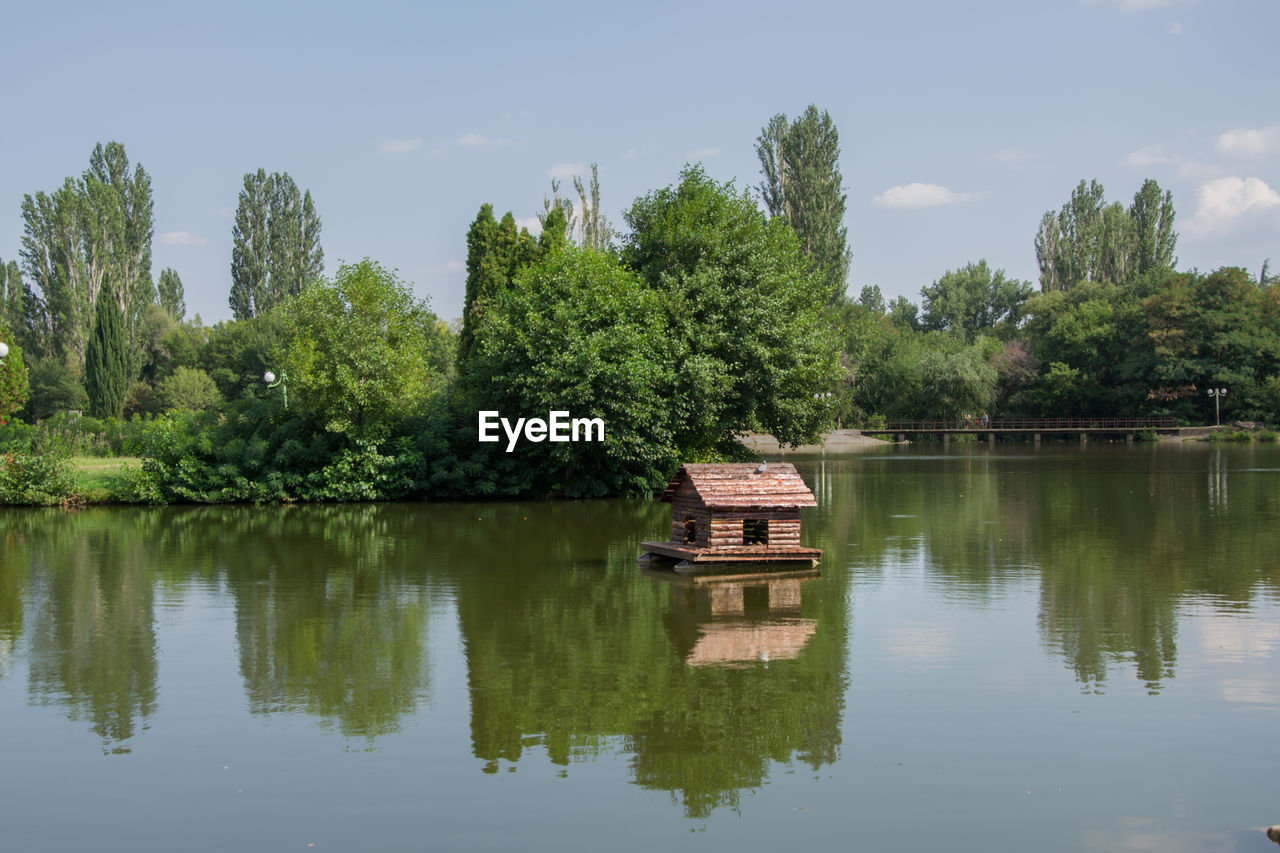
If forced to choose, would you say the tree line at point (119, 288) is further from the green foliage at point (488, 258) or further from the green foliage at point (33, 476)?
the green foliage at point (33, 476)

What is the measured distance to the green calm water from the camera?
9.19 metres

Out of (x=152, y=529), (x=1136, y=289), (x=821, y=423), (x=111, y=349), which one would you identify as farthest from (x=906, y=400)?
(x=152, y=529)

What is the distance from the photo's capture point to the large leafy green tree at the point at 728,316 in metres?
38.5

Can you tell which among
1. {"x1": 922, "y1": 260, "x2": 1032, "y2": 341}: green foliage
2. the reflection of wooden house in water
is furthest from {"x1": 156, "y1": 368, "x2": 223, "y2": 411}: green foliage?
{"x1": 922, "y1": 260, "x2": 1032, "y2": 341}: green foliage

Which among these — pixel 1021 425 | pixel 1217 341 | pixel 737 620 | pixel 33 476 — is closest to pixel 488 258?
pixel 33 476

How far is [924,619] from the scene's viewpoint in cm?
1712

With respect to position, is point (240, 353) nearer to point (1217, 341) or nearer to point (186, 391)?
point (186, 391)

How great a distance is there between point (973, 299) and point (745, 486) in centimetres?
13897

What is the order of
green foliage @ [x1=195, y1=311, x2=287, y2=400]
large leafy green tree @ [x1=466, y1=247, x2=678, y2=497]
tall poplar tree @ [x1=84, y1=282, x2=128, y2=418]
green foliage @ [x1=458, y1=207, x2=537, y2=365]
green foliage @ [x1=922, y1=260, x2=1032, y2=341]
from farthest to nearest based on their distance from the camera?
green foliage @ [x1=922, y1=260, x2=1032, y2=341], green foliage @ [x1=195, y1=311, x2=287, y2=400], tall poplar tree @ [x1=84, y1=282, x2=128, y2=418], green foliage @ [x1=458, y1=207, x2=537, y2=365], large leafy green tree @ [x1=466, y1=247, x2=678, y2=497]

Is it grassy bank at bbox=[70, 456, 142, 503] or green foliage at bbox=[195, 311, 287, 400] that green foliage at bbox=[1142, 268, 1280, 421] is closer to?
green foliage at bbox=[195, 311, 287, 400]

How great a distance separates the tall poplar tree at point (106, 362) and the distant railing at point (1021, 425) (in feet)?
185

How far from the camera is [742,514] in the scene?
2158 centimetres

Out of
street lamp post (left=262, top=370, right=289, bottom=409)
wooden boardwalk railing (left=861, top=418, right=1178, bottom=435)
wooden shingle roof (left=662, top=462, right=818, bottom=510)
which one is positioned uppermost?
street lamp post (left=262, top=370, right=289, bottom=409)

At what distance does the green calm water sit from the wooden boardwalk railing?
6783cm
